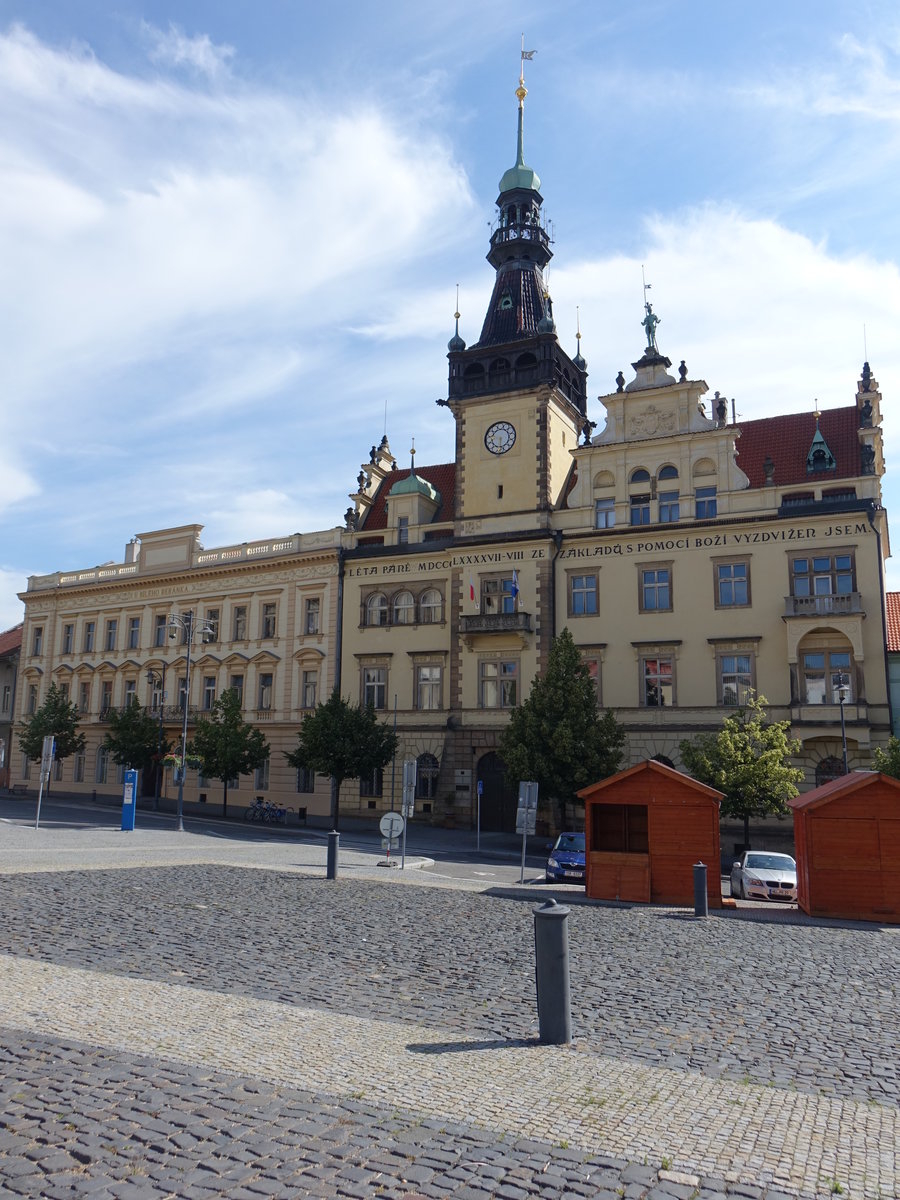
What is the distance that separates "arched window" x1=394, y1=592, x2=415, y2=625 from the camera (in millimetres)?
43688

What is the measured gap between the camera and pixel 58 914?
548 inches

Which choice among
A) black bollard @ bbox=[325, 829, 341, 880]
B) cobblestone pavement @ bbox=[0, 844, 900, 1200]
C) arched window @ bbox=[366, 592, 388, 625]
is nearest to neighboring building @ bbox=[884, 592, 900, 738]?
arched window @ bbox=[366, 592, 388, 625]

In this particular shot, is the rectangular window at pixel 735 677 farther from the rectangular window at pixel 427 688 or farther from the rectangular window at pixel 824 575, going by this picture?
the rectangular window at pixel 427 688

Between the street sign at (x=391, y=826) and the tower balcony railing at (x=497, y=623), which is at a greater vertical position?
the tower balcony railing at (x=497, y=623)

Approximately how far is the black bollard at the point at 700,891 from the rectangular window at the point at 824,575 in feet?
68.5

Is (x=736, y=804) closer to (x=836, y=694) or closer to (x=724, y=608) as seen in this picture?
(x=836, y=694)

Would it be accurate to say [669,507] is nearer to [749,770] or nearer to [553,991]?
[749,770]

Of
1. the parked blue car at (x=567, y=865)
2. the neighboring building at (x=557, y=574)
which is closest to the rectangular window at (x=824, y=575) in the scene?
the neighboring building at (x=557, y=574)

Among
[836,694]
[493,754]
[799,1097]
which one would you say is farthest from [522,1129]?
[493,754]

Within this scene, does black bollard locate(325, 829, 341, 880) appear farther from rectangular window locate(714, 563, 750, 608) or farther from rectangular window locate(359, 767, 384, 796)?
rectangular window locate(359, 767, 384, 796)

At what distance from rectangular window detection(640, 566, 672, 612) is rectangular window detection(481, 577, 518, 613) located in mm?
5525

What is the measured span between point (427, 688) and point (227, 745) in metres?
9.08

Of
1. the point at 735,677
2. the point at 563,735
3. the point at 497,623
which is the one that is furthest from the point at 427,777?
the point at 735,677

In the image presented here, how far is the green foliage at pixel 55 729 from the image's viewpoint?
168 ft
